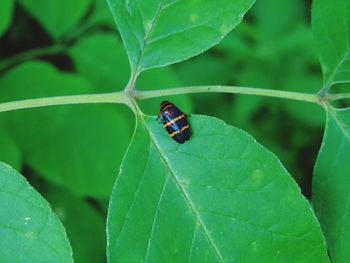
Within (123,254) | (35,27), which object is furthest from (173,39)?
(35,27)

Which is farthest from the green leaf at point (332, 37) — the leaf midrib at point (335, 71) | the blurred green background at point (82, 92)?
the blurred green background at point (82, 92)

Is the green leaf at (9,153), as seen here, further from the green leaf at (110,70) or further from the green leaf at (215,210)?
the green leaf at (215,210)

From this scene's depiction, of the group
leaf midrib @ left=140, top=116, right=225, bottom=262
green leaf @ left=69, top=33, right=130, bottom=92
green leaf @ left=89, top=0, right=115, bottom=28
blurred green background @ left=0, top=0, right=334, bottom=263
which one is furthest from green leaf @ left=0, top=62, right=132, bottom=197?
leaf midrib @ left=140, top=116, right=225, bottom=262

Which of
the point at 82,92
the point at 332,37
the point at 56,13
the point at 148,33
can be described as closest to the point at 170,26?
the point at 148,33

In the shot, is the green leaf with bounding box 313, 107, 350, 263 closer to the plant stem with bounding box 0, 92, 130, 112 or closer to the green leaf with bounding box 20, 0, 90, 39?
the plant stem with bounding box 0, 92, 130, 112

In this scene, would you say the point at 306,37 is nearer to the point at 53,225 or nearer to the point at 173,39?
the point at 173,39

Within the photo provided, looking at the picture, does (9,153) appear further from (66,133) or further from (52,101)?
(52,101)
